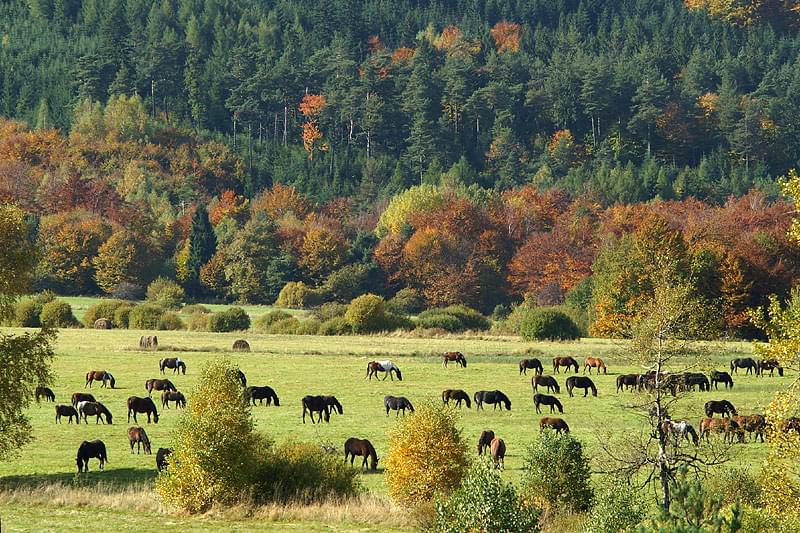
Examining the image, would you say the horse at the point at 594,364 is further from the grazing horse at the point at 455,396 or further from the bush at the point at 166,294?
the bush at the point at 166,294

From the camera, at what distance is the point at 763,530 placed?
2208 cm

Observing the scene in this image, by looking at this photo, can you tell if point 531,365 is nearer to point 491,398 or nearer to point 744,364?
point 744,364

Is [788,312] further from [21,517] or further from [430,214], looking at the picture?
[430,214]

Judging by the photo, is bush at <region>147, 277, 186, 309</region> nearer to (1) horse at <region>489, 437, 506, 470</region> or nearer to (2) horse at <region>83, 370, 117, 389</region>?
(2) horse at <region>83, 370, 117, 389</region>

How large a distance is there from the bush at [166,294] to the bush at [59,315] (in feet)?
56.5

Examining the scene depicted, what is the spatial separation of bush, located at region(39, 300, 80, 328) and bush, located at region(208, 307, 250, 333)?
36.6ft

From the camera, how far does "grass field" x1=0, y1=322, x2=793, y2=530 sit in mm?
36094

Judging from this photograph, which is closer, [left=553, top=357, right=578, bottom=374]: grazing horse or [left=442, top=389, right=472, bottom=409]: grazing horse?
[left=442, top=389, right=472, bottom=409]: grazing horse

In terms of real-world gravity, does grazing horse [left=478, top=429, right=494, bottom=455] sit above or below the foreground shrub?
below

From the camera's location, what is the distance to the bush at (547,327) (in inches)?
3378

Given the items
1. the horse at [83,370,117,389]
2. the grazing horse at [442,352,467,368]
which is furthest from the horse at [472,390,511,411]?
the horse at [83,370,117,389]

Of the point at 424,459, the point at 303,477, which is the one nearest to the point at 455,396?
the point at 303,477

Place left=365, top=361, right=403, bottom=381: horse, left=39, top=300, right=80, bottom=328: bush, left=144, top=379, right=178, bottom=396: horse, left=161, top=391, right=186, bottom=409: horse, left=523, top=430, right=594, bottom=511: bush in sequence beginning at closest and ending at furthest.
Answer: left=523, top=430, right=594, bottom=511: bush → left=161, top=391, right=186, bottom=409: horse → left=144, top=379, right=178, bottom=396: horse → left=365, top=361, right=403, bottom=381: horse → left=39, top=300, right=80, bottom=328: bush

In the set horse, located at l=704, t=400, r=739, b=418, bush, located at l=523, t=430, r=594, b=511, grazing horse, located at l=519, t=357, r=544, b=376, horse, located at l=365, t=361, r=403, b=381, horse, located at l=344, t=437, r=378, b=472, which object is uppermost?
bush, located at l=523, t=430, r=594, b=511
